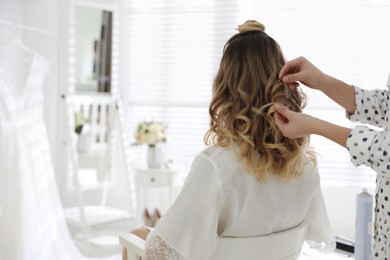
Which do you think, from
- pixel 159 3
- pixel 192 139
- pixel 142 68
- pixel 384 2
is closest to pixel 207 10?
pixel 159 3

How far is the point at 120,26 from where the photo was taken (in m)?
4.20

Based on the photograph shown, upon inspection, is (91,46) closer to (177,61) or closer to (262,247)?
(177,61)

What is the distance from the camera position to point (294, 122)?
1235 mm

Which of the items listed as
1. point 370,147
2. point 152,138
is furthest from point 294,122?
point 152,138

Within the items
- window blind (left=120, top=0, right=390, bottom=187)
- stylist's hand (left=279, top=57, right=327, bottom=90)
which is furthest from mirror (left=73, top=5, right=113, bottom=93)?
stylist's hand (left=279, top=57, right=327, bottom=90)

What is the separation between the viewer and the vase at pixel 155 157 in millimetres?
3836

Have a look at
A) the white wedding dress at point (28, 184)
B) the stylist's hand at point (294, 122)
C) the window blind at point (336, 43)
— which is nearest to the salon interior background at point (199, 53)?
the window blind at point (336, 43)

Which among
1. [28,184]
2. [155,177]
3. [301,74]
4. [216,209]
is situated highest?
[301,74]

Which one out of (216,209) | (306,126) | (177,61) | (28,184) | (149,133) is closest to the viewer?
(306,126)

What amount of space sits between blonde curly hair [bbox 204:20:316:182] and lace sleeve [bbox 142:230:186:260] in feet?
1.09

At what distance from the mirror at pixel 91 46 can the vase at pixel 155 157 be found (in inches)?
26.8

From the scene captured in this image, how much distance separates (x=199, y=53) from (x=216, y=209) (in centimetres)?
274

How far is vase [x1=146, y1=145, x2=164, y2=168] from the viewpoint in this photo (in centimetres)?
384

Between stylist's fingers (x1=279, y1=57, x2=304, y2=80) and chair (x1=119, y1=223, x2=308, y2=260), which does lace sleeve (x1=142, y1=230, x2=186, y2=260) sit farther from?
stylist's fingers (x1=279, y1=57, x2=304, y2=80)
